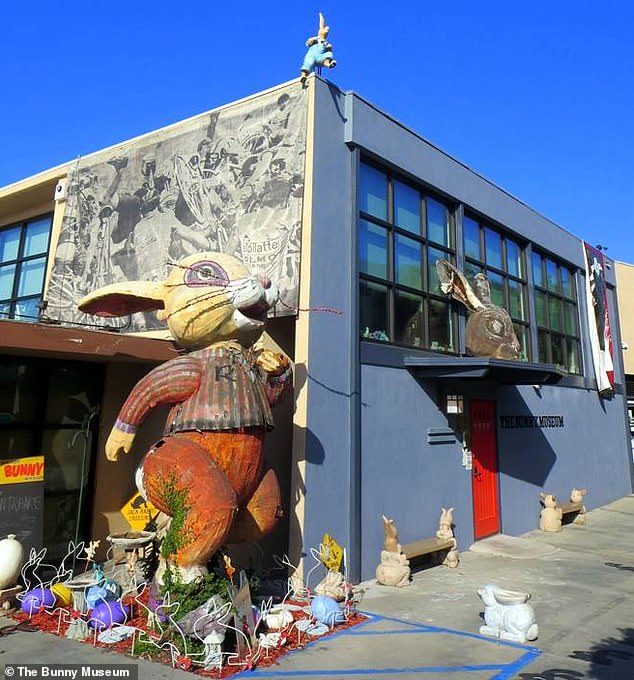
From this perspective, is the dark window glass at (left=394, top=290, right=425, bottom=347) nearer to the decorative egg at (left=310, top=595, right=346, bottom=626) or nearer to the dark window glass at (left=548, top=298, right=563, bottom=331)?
the decorative egg at (left=310, top=595, right=346, bottom=626)

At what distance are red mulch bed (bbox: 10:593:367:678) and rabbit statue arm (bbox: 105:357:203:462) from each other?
159 centimetres

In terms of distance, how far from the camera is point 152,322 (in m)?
8.98

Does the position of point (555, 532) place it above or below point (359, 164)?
below

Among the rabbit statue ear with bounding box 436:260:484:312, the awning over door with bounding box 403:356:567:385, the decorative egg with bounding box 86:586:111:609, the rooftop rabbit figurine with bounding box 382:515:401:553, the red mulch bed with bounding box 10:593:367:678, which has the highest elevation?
the rabbit statue ear with bounding box 436:260:484:312

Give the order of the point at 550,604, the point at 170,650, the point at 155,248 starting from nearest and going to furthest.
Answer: the point at 170,650 → the point at 550,604 → the point at 155,248

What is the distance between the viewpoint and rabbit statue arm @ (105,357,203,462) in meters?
5.49

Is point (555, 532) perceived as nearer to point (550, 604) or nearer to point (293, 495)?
point (550, 604)

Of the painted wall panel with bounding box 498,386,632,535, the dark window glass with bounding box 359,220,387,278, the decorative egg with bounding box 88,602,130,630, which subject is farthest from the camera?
the painted wall panel with bounding box 498,386,632,535

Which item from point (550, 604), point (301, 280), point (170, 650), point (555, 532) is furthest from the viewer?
point (555, 532)

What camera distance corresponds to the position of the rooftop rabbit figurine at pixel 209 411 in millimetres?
4934

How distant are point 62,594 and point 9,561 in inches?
25.3

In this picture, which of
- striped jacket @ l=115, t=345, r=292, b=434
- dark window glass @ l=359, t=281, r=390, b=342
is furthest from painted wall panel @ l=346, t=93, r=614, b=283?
striped jacket @ l=115, t=345, r=292, b=434

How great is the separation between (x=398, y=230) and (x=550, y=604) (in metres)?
5.58

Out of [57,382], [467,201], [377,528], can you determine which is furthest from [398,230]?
[57,382]
